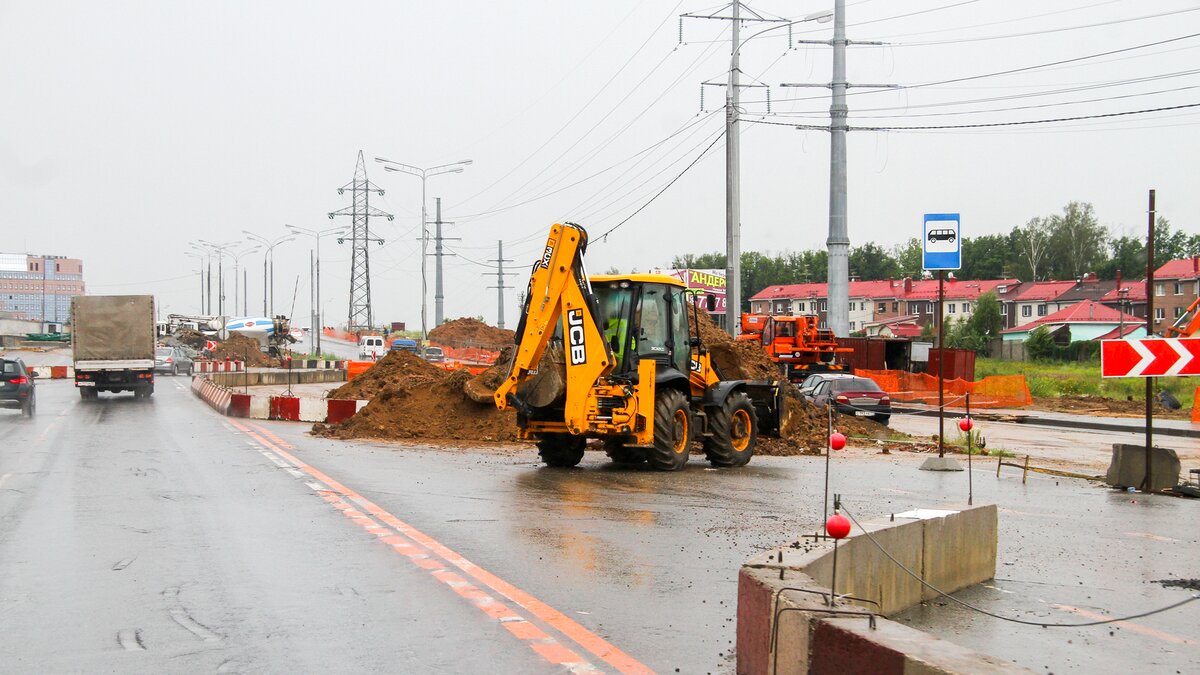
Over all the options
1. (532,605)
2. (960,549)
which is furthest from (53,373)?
(960,549)

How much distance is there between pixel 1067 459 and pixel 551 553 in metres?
16.3

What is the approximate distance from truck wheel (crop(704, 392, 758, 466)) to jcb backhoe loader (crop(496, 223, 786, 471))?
0.9 inches

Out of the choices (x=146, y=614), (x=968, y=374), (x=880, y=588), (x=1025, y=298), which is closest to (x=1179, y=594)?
(x=880, y=588)

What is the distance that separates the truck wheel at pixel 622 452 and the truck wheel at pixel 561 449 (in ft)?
1.48

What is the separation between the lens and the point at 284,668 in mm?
6035

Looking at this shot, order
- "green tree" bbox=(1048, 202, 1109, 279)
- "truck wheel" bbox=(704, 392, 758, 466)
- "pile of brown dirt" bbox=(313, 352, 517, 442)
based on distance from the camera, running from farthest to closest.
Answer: "green tree" bbox=(1048, 202, 1109, 279)
"pile of brown dirt" bbox=(313, 352, 517, 442)
"truck wheel" bbox=(704, 392, 758, 466)

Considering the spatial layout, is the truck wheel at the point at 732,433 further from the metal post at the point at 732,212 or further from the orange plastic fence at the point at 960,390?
the orange plastic fence at the point at 960,390

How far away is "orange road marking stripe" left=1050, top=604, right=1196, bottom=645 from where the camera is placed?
7.41 meters

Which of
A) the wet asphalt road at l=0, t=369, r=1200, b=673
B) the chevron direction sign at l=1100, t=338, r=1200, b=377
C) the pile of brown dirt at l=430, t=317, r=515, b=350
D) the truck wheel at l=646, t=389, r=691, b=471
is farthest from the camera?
the pile of brown dirt at l=430, t=317, r=515, b=350

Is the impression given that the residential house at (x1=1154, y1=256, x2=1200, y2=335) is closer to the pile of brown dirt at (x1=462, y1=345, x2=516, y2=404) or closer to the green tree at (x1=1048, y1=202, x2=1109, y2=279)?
the green tree at (x1=1048, y1=202, x2=1109, y2=279)

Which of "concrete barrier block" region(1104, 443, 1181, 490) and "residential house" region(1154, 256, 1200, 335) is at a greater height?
"residential house" region(1154, 256, 1200, 335)

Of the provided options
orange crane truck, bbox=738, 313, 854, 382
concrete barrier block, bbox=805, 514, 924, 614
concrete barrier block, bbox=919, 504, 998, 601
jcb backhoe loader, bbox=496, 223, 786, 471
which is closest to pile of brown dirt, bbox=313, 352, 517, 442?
jcb backhoe loader, bbox=496, 223, 786, 471

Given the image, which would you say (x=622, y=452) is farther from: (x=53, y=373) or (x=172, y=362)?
(x=172, y=362)

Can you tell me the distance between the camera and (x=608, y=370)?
1641cm
